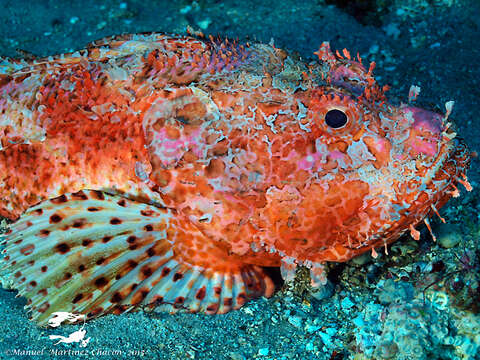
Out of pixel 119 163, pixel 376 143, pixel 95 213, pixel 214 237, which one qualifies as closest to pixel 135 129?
pixel 119 163

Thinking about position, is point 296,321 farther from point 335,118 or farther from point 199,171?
point 335,118

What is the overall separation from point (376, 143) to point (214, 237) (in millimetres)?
1187

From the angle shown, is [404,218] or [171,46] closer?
[404,218]

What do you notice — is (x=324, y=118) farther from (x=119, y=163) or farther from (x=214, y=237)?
(x=119, y=163)

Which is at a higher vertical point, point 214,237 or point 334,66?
point 334,66

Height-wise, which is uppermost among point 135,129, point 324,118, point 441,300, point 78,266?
point 324,118

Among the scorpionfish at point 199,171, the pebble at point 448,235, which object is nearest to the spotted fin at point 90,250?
the scorpionfish at point 199,171

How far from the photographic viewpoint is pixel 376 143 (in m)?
2.58

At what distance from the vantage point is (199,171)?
107 inches
